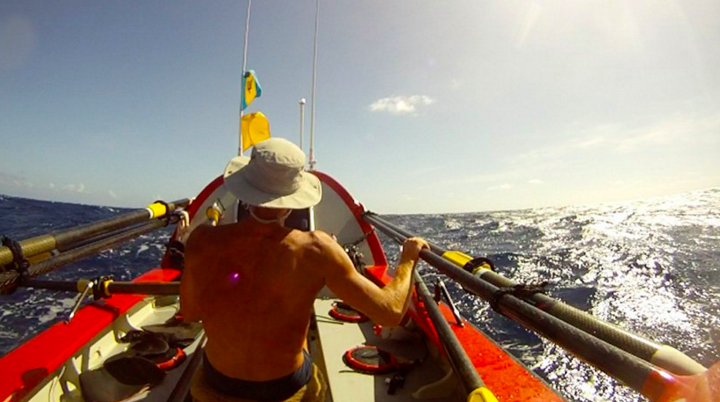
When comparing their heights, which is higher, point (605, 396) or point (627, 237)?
point (627, 237)

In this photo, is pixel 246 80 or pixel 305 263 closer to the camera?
pixel 305 263

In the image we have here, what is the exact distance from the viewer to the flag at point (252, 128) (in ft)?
24.6

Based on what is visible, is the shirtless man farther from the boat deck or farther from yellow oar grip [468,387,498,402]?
the boat deck

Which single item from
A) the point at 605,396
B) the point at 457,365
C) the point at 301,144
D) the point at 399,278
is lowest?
the point at 605,396

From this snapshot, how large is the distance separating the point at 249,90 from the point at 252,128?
1.25m

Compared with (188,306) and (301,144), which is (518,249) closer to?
(301,144)

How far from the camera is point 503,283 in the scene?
2064 mm

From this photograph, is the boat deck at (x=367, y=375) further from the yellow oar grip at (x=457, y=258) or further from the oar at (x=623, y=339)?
the oar at (x=623, y=339)

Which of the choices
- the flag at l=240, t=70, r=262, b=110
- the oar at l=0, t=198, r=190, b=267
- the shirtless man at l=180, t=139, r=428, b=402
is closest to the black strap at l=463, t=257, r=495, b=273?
the shirtless man at l=180, t=139, r=428, b=402

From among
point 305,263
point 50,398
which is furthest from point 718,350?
point 50,398

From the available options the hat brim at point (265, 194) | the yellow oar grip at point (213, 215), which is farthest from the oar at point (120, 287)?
the yellow oar grip at point (213, 215)

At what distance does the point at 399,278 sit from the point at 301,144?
690 cm

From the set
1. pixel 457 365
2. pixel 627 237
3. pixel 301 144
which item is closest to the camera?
pixel 457 365

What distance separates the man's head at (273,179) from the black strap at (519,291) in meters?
1.09
